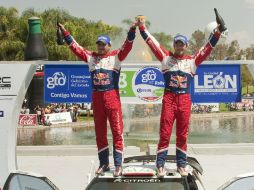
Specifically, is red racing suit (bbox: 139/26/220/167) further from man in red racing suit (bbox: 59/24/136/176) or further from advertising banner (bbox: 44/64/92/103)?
advertising banner (bbox: 44/64/92/103)

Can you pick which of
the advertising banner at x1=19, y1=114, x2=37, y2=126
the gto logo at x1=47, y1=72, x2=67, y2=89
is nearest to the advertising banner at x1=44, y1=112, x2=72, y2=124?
the advertising banner at x1=19, y1=114, x2=37, y2=126

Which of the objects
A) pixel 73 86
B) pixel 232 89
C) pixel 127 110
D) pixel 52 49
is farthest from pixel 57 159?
pixel 52 49

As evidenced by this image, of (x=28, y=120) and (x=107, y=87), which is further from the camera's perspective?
(x=28, y=120)

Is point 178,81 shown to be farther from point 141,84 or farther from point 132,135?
point 132,135

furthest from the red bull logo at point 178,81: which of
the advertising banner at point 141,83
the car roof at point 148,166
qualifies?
the advertising banner at point 141,83

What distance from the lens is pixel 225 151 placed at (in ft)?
41.0

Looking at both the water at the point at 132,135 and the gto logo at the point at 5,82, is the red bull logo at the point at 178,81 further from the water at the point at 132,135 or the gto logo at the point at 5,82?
the water at the point at 132,135

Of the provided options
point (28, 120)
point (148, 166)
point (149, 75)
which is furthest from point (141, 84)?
point (28, 120)

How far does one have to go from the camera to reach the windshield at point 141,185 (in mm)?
4961

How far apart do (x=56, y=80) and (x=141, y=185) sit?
4849 mm

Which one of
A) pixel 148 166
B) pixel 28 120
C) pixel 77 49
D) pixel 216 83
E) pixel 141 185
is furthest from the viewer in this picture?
pixel 28 120

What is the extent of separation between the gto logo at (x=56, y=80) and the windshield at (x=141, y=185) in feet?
15.1

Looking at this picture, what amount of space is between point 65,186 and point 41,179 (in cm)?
462

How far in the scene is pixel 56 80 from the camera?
9484 mm
